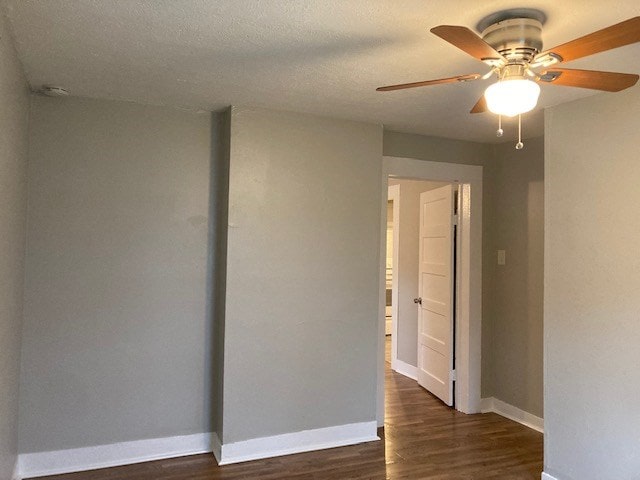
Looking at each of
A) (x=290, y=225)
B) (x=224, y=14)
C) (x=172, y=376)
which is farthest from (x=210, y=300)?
(x=224, y=14)

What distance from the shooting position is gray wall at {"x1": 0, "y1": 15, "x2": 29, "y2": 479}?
2.15 m

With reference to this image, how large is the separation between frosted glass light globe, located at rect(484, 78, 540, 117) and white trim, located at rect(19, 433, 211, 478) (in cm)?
285

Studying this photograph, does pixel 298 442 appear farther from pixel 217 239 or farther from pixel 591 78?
pixel 591 78

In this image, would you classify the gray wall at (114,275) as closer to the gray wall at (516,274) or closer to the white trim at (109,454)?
the white trim at (109,454)

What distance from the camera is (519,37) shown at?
1883 mm

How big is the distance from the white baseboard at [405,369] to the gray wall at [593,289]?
7.37 feet

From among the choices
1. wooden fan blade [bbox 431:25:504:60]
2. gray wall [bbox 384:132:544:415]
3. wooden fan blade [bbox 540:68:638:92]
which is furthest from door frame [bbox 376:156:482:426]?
wooden fan blade [bbox 431:25:504:60]

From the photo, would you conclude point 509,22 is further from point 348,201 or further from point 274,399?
point 274,399

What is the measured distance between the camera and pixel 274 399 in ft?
10.9

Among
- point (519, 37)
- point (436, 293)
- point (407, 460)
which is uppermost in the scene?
point (519, 37)

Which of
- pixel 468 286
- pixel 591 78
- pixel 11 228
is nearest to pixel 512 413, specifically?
pixel 468 286

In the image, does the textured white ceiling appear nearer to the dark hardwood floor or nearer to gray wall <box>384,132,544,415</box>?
gray wall <box>384,132,544,415</box>

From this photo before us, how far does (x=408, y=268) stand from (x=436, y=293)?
0.79 meters

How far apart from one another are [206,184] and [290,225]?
2.17 ft
